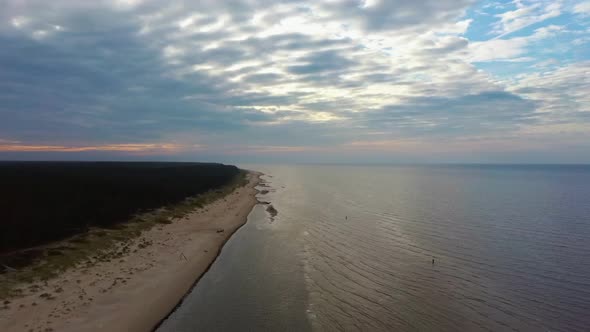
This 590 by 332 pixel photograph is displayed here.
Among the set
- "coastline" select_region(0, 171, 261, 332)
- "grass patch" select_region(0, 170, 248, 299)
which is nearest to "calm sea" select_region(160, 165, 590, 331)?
"coastline" select_region(0, 171, 261, 332)

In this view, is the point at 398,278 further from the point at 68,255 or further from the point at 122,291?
the point at 68,255

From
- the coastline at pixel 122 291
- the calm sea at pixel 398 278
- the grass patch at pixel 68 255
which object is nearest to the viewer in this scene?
the coastline at pixel 122 291

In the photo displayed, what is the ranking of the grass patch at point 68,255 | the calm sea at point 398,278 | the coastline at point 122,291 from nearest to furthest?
the coastline at point 122,291 < the calm sea at point 398,278 < the grass patch at point 68,255

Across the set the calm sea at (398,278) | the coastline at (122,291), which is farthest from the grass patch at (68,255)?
the calm sea at (398,278)

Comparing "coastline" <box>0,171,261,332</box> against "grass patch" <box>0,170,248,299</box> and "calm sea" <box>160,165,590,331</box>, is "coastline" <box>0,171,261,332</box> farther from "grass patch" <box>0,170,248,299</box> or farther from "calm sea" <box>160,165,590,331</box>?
"calm sea" <box>160,165,590,331</box>

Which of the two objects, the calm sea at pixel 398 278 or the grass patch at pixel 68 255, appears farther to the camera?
the grass patch at pixel 68 255

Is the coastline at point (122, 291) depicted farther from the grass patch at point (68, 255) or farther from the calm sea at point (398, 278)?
the calm sea at point (398, 278)

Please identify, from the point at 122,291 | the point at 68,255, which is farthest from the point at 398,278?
the point at 68,255

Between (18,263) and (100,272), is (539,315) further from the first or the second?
(18,263)
